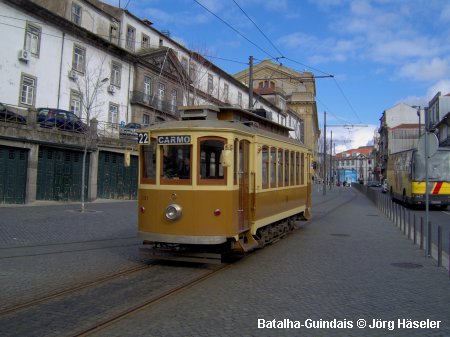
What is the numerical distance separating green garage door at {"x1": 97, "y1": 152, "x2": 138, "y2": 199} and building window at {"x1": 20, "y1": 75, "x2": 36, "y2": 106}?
558 centimetres

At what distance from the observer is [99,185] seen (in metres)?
27.9

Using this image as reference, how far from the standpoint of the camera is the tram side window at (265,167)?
34.0ft

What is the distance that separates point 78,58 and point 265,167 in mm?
25054

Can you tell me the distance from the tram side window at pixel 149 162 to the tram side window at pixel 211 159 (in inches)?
40.4

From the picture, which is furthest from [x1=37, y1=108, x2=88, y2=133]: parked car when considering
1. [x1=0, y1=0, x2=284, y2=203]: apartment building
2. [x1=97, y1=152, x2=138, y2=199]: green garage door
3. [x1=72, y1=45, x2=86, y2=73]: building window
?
[x1=72, y1=45, x2=86, y2=73]: building window

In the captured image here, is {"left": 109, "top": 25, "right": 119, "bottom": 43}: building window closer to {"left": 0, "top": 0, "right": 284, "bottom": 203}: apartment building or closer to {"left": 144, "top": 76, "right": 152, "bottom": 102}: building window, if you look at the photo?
{"left": 0, "top": 0, "right": 284, "bottom": 203}: apartment building

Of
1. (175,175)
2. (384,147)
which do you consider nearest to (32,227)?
(175,175)

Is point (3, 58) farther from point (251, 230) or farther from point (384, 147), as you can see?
point (384, 147)

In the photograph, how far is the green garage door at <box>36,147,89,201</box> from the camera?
23.4 meters

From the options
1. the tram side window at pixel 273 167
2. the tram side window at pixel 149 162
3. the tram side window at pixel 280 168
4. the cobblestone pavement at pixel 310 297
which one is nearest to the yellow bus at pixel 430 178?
the tram side window at pixel 280 168

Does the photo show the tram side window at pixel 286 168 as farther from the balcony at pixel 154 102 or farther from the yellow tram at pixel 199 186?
the balcony at pixel 154 102

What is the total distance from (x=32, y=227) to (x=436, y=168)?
71.4ft

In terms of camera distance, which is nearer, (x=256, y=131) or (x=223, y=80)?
(x=256, y=131)

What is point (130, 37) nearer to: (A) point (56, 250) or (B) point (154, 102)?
(B) point (154, 102)
